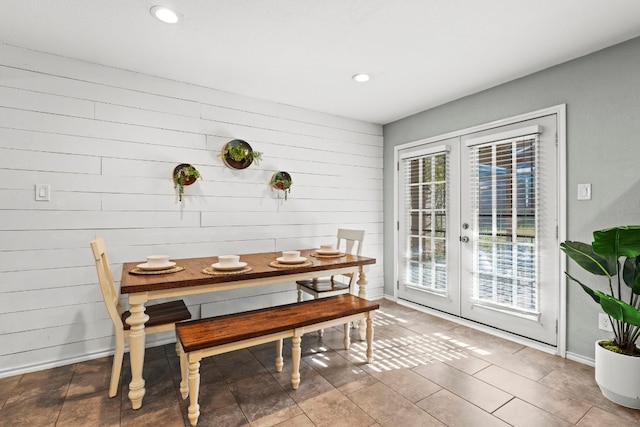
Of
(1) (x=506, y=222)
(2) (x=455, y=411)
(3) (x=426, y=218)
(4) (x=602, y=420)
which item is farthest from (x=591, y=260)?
(3) (x=426, y=218)

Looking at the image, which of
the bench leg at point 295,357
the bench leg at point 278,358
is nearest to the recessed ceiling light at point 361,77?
the bench leg at point 295,357

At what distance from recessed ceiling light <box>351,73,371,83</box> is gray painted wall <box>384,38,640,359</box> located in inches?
53.5

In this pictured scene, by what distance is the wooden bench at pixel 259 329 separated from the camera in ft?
5.78

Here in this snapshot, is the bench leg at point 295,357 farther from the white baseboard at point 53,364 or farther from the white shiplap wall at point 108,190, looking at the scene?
the white baseboard at point 53,364

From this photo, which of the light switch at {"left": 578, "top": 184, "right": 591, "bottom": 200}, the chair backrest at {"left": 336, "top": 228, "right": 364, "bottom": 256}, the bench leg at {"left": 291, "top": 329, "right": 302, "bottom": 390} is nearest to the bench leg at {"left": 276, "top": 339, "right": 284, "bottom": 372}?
the bench leg at {"left": 291, "top": 329, "right": 302, "bottom": 390}

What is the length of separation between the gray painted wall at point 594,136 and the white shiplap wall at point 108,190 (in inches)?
96.0

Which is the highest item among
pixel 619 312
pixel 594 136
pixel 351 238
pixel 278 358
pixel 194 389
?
pixel 594 136

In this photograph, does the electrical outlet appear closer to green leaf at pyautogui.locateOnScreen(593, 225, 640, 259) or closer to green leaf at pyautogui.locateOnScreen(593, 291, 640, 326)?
green leaf at pyautogui.locateOnScreen(593, 291, 640, 326)

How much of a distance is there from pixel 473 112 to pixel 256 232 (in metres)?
2.58

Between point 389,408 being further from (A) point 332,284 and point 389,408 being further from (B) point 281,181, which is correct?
(B) point 281,181

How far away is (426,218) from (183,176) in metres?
2.69

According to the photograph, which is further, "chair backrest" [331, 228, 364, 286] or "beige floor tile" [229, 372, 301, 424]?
"chair backrest" [331, 228, 364, 286]

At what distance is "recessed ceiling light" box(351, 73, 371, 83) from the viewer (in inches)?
113

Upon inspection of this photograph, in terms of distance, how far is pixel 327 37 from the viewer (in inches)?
89.0
